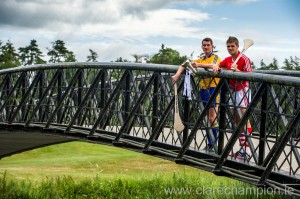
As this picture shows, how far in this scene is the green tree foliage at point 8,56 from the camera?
109500 mm

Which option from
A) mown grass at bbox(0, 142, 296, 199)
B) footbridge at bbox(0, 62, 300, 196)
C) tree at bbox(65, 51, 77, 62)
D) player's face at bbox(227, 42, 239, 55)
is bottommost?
mown grass at bbox(0, 142, 296, 199)

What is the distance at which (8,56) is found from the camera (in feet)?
367

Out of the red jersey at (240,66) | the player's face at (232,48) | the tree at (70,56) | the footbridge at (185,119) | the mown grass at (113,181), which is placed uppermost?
the tree at (70,56)

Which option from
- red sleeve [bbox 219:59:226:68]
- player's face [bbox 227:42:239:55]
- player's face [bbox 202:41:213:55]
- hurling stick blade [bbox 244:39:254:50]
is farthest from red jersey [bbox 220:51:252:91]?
player's face [bbox 202:41:213:55]

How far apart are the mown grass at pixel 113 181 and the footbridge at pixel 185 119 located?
6606 mm

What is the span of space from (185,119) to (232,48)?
2.43m

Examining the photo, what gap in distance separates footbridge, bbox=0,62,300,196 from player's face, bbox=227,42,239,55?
544mm

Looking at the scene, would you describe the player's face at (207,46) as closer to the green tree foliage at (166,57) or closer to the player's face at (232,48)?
the player's face at (232,48)

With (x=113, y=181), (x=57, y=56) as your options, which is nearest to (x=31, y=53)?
(x=57, y=56)

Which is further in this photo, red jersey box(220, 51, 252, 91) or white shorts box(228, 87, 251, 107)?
red jersey box(220, 51, 252, 91)

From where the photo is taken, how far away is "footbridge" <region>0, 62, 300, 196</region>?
13125 millimetres

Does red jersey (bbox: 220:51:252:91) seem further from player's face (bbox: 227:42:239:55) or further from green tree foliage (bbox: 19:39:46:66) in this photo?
green tree foliage (bbox: 19:39:46:66)

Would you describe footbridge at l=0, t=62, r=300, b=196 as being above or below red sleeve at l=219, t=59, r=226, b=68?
below

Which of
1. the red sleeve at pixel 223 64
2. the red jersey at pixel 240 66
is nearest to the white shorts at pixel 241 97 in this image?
the red jersey at pixel 240 66
